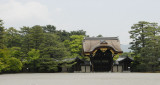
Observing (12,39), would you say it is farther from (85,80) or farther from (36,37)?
(85,80)

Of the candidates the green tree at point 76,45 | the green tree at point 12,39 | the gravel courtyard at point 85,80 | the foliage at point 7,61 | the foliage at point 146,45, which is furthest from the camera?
the green tree at point 76,45

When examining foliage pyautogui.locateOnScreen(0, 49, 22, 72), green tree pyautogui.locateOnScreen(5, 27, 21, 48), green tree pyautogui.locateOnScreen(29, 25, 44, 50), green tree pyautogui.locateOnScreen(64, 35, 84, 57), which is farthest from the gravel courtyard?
green tree pyautogui.locateOnScreen(64, 35, 84, 57)

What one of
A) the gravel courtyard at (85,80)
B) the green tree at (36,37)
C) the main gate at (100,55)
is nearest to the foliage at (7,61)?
the green tree at (36,37)

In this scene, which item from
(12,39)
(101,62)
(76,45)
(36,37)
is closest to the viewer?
(36,37)

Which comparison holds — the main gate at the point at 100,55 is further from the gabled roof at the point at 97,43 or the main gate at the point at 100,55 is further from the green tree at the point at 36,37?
the green tree at the point at 36,37

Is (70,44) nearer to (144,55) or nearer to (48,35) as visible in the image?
(48,35)

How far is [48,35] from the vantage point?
25.2m

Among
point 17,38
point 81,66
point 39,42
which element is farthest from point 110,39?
point 17,38

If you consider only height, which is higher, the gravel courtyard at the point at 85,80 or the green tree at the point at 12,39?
the green tree at the point at 12,39

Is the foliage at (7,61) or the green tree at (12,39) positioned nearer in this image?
the foliage at (7,61)

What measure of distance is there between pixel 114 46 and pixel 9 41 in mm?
15950

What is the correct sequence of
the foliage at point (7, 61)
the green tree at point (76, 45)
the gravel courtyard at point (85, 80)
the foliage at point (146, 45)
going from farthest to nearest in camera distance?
the green tree at point (76, 45) → the foliage at point (146, 45) → the foliage at point (7, 61) → the gravel courtyard at point (85, 80)

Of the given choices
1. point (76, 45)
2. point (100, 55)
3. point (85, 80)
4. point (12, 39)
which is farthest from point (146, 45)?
point (12, 39)

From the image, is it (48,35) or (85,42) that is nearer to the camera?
(48,35)
